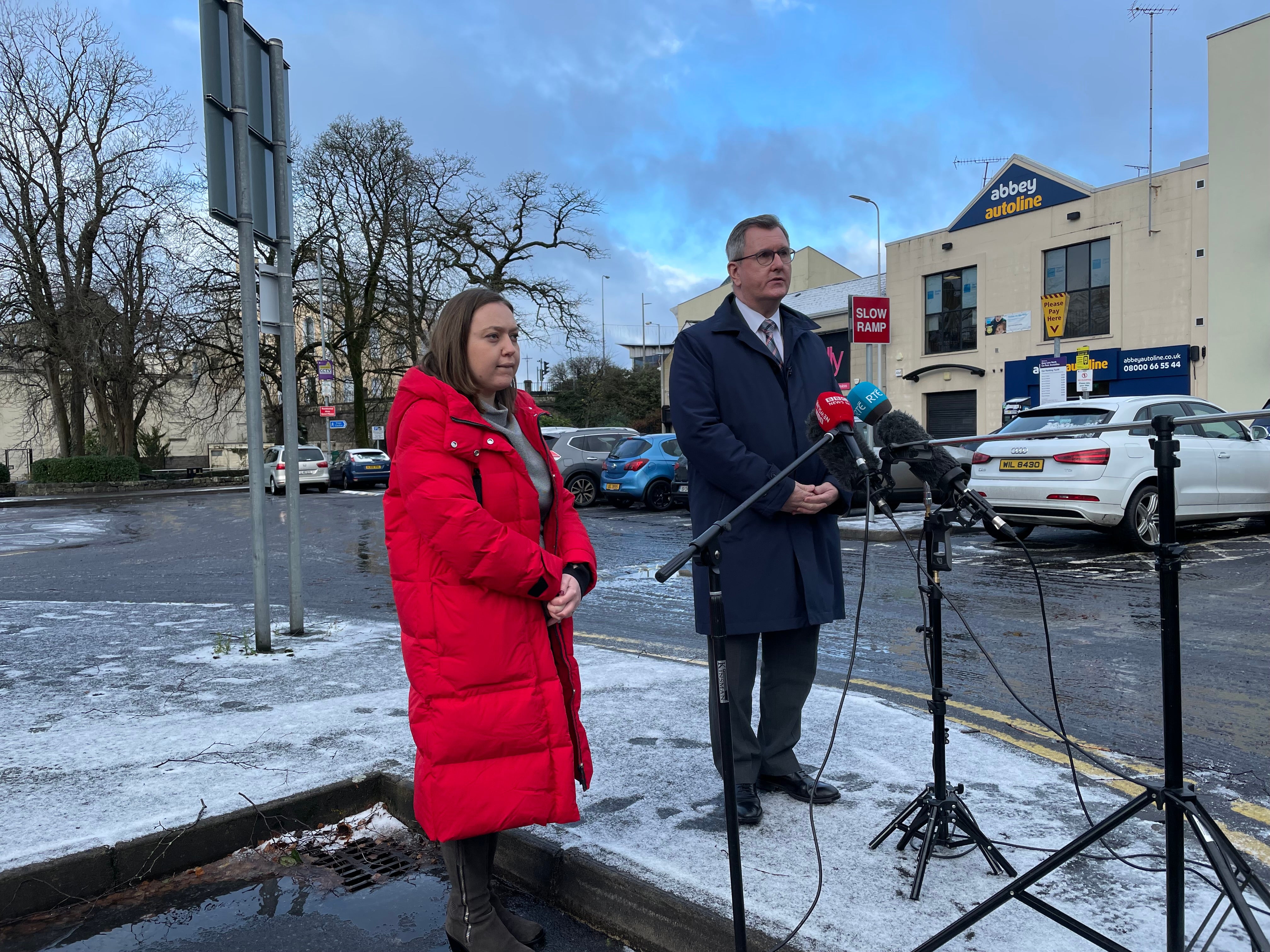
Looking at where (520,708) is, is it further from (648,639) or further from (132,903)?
(648,639)

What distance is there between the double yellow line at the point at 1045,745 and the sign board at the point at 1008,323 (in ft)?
83.5

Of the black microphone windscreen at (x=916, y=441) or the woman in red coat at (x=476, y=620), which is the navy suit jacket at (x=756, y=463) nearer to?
the black microphone windscreen at (x=916, y=441)

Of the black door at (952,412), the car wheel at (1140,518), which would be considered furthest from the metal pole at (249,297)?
the black door at (952,412)

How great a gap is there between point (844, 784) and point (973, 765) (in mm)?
585

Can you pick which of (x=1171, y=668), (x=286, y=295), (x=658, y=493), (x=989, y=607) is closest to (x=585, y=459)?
(x=658, y=493)

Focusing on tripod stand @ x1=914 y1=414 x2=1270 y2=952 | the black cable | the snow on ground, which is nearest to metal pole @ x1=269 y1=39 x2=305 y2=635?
the snow on ground

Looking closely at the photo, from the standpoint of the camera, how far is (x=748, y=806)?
3.18m

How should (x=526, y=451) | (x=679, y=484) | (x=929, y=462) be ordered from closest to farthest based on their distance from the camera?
(x=929, y=462)
(x=526, y=451)
(x=679, y=484)

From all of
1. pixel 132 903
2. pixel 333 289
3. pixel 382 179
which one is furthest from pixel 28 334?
pixel 132 903

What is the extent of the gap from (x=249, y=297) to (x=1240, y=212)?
942 inches

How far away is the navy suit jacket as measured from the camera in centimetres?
316

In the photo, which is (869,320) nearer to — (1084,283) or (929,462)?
(1084,283)

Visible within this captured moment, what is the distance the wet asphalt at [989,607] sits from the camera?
4.56 meters

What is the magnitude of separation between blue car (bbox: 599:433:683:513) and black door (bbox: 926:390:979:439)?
48.1 feet
